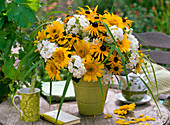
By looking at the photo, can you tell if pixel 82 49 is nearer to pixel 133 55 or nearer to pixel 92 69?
pixel 92 69

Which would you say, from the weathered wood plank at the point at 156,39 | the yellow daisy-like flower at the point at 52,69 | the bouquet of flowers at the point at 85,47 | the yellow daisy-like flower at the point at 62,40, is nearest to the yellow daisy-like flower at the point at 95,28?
the bouquet of flowers at the point at 85,47

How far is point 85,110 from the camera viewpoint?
3.93 ft

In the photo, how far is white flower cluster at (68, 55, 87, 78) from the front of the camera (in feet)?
3.18

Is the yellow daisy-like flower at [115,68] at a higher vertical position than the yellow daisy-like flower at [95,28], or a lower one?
lower

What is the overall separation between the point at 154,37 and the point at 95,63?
1.41 m

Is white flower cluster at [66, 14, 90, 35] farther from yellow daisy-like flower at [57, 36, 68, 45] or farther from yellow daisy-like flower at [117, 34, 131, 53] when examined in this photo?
yellow daisy-like flower at [117, 34, 131, 53]

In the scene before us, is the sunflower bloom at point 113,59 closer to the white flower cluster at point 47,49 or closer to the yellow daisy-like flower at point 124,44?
the yellow daisy-like flower at point 124,44

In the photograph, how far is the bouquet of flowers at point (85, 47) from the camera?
0.99 m

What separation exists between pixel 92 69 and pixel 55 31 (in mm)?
239

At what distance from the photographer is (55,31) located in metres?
1.06

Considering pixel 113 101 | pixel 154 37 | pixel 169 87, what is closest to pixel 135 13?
pixel 154 37

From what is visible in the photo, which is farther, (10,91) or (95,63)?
(10,91)

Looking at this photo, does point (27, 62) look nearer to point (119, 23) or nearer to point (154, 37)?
point (119, 23)

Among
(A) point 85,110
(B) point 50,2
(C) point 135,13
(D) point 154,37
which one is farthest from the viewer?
(B) point 50,2
